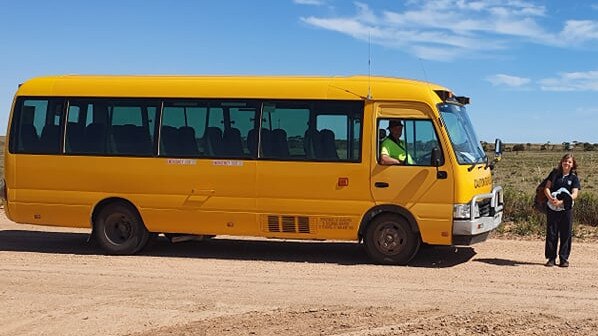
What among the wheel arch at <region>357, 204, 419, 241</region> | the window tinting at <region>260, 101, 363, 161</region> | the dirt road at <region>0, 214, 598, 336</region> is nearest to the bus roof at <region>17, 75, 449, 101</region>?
the window tinting at <region>260, 101, 363, 161</region>

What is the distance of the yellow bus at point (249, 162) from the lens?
11055mm

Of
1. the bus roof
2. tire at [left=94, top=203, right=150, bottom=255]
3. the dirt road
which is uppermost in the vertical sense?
the bus roof

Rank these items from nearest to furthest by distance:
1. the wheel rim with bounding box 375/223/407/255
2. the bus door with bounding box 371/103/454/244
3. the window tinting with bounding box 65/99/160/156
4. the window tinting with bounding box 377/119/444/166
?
1. the bus door with bounding box 371/103/454/244
2. the window tinting with bounding box 377/119/444/166
3. the wheel rim with bounding box 375/223/407/255
4. the window tinting with bounding box 65/99/160/156

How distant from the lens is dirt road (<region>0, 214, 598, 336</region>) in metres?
7.52

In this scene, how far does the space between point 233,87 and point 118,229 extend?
308 centimetres

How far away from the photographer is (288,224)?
1156cm

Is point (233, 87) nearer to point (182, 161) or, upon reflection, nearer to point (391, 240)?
point (182, 161)

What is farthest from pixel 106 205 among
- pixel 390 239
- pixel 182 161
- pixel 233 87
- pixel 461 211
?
pixel 461 211

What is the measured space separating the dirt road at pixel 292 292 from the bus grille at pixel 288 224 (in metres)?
0.51

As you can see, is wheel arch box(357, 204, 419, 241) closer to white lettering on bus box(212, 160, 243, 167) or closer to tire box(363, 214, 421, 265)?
tire box(363, 214, 421, 265)

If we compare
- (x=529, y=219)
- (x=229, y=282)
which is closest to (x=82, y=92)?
(x=229, y=282)

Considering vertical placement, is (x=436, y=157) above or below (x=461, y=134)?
below

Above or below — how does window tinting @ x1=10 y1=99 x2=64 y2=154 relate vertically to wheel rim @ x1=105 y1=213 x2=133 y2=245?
above

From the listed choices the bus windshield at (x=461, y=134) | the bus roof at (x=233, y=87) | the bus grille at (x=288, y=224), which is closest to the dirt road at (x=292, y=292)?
the bus grille at (x=288, y=224)
